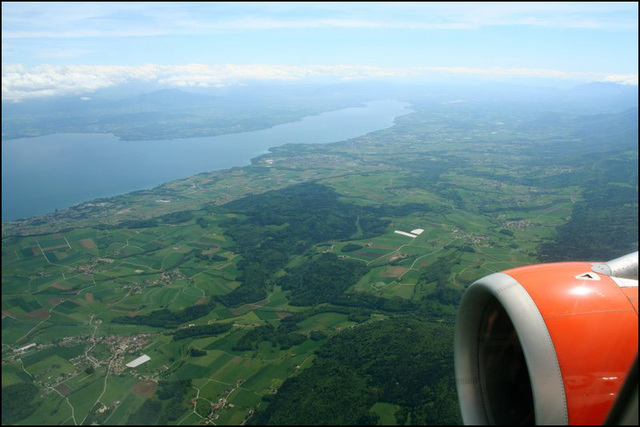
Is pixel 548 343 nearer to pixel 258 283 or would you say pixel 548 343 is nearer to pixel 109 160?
pixel 258 283

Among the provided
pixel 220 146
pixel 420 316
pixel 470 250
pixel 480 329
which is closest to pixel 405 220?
Answer: pixel 470 250

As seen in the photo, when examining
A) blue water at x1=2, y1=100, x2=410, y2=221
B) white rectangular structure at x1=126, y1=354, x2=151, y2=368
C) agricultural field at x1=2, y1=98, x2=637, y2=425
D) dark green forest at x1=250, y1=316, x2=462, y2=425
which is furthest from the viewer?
blue water at x1=2, y1=100, x2=410, y2=221

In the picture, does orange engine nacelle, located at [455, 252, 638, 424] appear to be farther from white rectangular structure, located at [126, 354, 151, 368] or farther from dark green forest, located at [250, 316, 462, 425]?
white rectangular structure, located at [126, 354, 151, 368]

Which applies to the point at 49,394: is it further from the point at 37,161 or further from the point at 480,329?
the point at 480,329

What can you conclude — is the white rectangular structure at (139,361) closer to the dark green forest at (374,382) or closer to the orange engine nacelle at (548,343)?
the dark green forest at (374,382)

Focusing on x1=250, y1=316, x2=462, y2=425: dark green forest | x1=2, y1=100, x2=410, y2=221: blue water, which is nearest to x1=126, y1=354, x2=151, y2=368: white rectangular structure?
x1=250, y1=316, x2=462, y2=425: dark green forest

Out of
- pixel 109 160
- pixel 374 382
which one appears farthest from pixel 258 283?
pixel 109 160

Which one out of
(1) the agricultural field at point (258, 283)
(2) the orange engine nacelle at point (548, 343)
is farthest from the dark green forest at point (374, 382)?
(2) the orange engine nacelle at point (548, 343)
